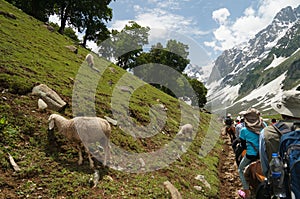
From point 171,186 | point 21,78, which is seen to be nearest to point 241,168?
point 171,186

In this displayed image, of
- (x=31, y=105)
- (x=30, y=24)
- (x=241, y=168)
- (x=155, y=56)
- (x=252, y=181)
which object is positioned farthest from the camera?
(x=155, y=56)

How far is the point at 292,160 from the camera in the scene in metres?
3.80

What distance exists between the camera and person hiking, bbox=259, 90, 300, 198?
4.11 meters

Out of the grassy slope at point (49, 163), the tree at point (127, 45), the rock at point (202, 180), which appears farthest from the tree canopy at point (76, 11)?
the rock at point (202, 180)

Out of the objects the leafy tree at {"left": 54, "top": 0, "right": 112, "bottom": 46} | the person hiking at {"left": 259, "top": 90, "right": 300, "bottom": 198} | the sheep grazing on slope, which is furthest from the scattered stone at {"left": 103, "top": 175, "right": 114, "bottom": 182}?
the leafy tree at {"left": 54, "top": 0, "right": 112, "bottom": 46}

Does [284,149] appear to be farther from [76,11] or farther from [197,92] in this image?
[197,92]

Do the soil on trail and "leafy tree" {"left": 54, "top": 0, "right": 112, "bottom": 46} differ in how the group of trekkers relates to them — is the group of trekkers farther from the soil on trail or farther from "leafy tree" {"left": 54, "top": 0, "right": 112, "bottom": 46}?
"leafy tree" {"left": 54, "top": 0, "right": 112, "bottom": 46}

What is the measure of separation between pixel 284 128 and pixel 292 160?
837mm

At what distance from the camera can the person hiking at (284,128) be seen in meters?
4.11

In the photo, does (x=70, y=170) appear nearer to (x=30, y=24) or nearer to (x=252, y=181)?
(x=252, y=181)

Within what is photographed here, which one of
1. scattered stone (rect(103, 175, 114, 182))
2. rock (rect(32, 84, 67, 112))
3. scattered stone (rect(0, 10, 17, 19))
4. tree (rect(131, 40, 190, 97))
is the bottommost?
scattered stone (rect(103, 175, 114, 182))

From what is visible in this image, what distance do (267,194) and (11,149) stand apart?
7545 mm

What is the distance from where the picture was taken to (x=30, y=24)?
2984 centimetres

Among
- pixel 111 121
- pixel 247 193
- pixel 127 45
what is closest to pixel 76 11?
pixel 127 45
